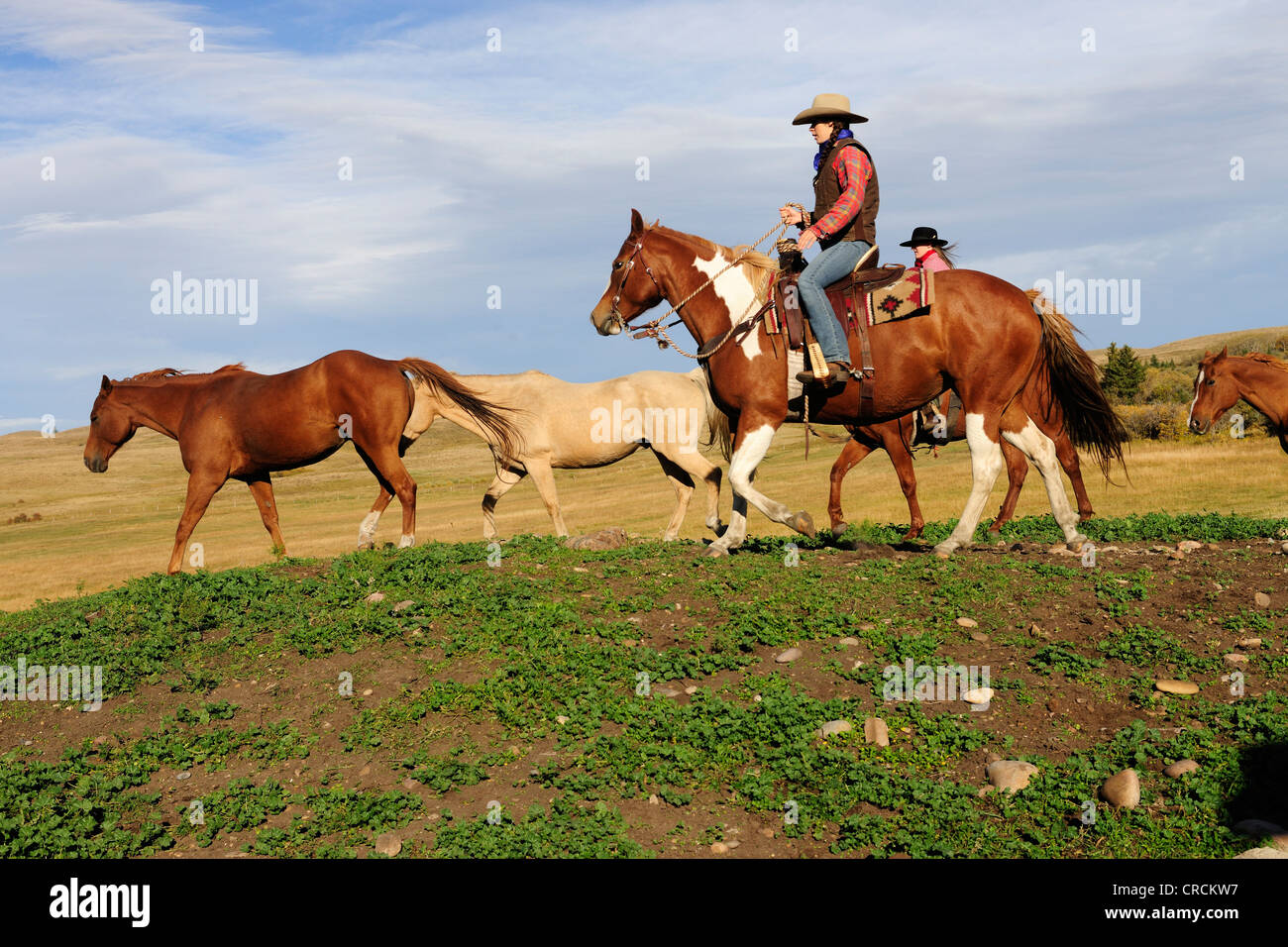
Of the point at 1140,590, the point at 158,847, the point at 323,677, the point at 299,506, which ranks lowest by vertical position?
the point at 299,506

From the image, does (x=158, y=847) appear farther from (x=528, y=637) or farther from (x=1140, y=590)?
(x=1140, y=590)

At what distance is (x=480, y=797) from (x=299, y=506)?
50738 mm

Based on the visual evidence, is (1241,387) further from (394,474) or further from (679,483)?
(394,474)

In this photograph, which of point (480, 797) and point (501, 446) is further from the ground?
point (501, 446)

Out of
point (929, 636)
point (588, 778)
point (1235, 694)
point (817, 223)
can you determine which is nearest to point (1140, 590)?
point (1235, 694)

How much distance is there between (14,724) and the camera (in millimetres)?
9008

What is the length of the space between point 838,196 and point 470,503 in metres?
38.4

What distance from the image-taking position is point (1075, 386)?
12.6m

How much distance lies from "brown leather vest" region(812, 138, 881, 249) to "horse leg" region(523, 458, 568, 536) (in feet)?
22.7

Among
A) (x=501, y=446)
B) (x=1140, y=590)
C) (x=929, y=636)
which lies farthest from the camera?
(x=501, y=446)

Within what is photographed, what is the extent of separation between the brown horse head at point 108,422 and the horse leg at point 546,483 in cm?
613

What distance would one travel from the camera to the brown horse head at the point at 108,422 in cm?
1541

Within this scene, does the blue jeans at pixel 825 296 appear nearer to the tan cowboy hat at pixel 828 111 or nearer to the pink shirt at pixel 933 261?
the tan cowboy hat at pixel 828 111
